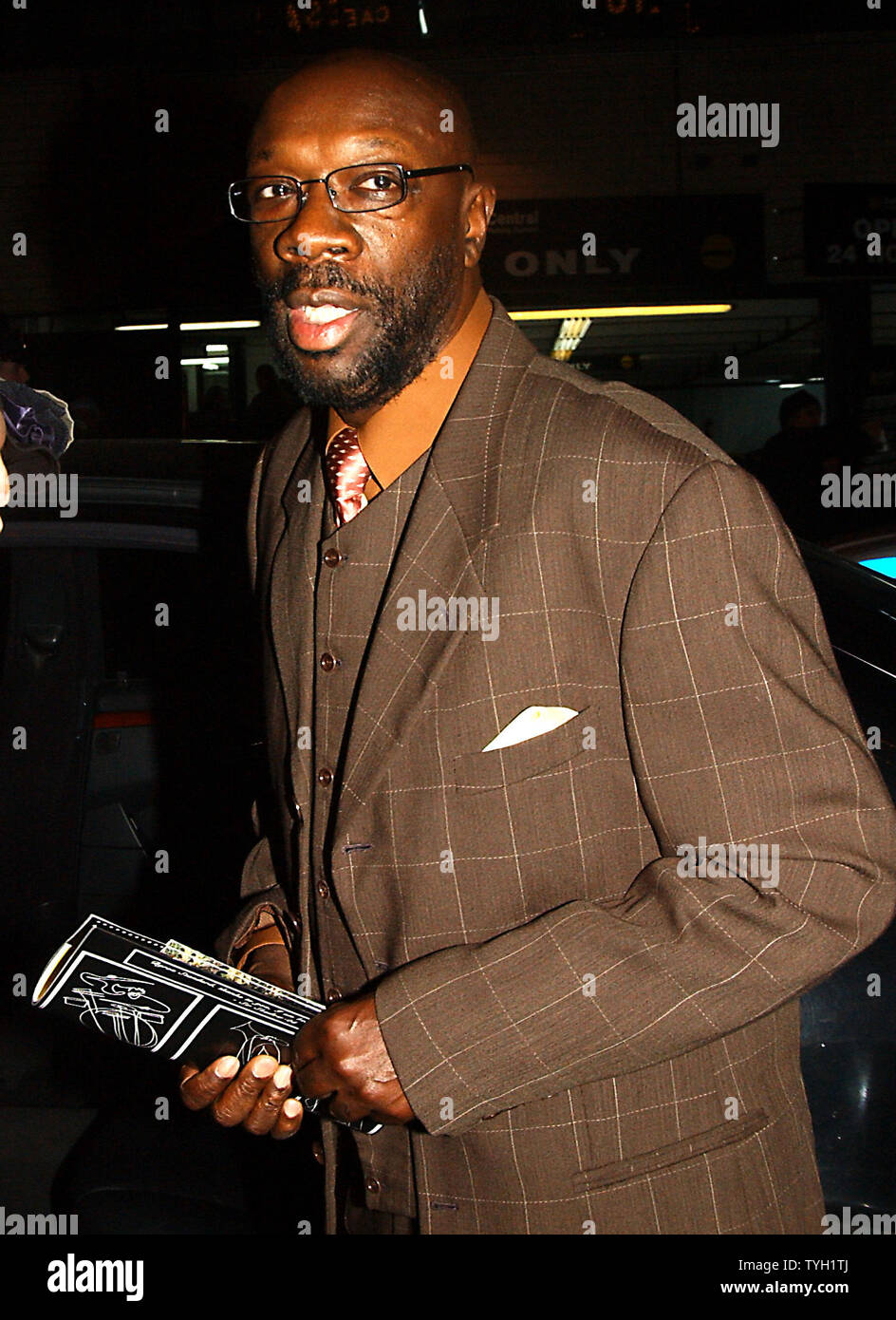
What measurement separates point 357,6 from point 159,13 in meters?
1.68

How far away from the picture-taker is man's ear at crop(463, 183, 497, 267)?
1566mm

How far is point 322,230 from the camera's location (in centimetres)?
146

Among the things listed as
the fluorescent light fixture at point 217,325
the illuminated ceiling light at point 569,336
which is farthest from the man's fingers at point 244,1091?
the fluorescent light fixture at point 217,325

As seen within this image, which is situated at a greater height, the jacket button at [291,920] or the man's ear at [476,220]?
Result: the man's ear at [476,220]

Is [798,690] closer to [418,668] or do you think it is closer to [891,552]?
[418,668]

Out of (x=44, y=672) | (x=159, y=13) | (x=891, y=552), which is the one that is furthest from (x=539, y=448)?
(x=159, y=13)

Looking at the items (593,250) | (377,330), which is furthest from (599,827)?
(593,250)

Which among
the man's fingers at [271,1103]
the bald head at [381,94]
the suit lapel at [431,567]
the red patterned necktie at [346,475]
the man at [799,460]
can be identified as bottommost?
the man's fingers at [271,1103]

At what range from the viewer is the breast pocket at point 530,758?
4.51 ft

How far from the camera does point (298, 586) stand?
161 centimetres

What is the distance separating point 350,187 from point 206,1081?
38.9 inches

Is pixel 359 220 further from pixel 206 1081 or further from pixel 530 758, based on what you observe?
pixel 206 1081

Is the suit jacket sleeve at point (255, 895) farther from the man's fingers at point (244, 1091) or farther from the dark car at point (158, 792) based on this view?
the man's fingers at point (244, 1091)

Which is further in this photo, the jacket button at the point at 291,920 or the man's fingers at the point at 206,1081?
the jacket button at the point at 291,920
